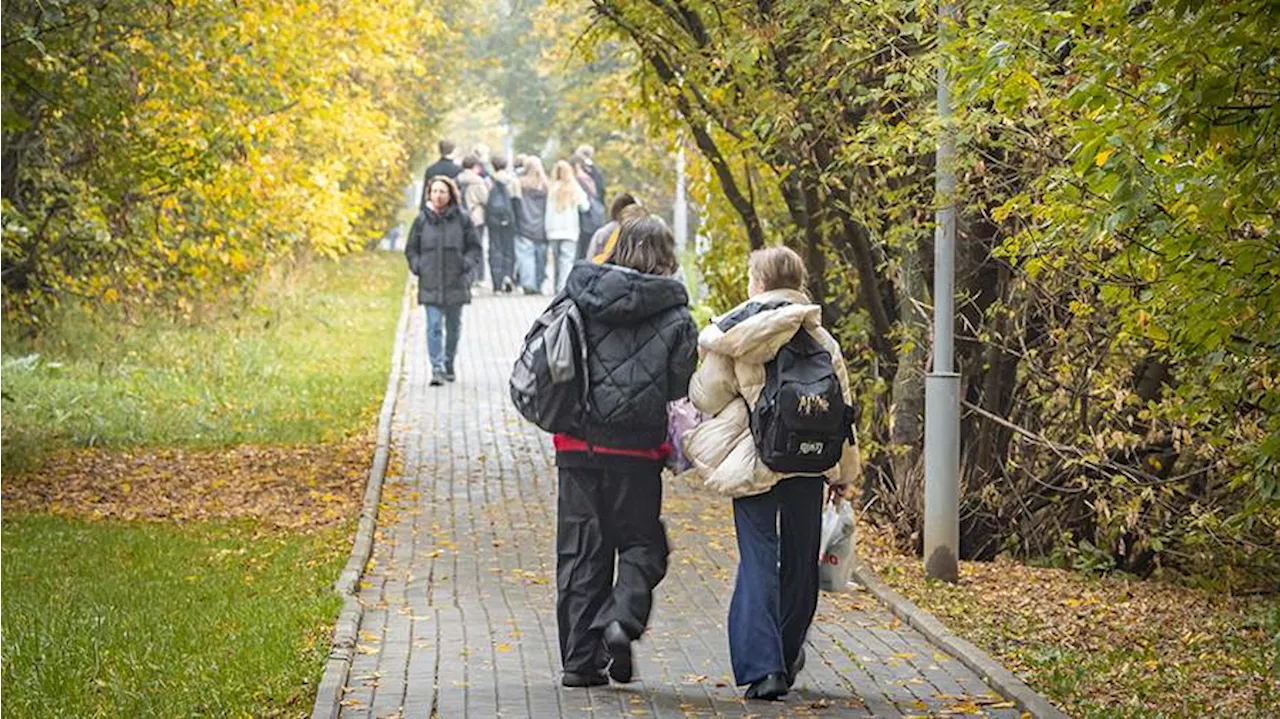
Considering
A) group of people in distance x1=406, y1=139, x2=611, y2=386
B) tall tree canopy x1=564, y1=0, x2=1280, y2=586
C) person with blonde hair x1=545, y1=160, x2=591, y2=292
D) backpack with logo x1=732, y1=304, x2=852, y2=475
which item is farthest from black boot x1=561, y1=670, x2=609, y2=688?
person with blonde hair x1=545, y1=160, x2=591, y2=292

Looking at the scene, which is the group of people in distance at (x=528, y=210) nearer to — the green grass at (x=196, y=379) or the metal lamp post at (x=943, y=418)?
the green grass at (x=196, y=379)

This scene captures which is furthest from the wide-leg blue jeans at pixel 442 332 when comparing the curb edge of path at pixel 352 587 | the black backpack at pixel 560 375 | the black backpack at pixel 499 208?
the black backpack at pixel 560 375

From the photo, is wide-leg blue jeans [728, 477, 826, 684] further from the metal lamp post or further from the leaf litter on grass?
the metal lamp post

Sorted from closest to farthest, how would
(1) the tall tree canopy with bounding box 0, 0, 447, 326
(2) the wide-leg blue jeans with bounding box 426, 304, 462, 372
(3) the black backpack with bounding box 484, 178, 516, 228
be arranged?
(1) the tall tree canopy with bounding box 0, 0, 447, 326, (2) the wide-leg blue jeans with bounding box 426, 304, 462, 372, (3) the black backpack with bounding box 484, 178, 516, 228

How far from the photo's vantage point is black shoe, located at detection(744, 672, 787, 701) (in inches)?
321

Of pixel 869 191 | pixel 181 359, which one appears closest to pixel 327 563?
pixel 869 191

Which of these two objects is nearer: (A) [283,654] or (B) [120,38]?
(A) [283,654]

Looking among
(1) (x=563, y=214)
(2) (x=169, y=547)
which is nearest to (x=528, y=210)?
(1) (x=563, y=214)

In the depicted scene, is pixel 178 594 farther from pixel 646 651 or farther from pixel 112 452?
pixel 112 452

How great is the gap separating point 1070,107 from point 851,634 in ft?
10.8

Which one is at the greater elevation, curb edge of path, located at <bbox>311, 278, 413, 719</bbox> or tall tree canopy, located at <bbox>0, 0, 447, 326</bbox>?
tall tree canopy, located at <bbox>0, 0, 447, 326</bbox>

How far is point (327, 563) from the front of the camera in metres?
11.6

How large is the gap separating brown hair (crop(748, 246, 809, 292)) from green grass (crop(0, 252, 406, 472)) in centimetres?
810

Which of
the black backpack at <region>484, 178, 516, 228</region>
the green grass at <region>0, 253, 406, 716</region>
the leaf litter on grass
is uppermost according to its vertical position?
the black backpack at <region>484, 178, 516, 228</region>
